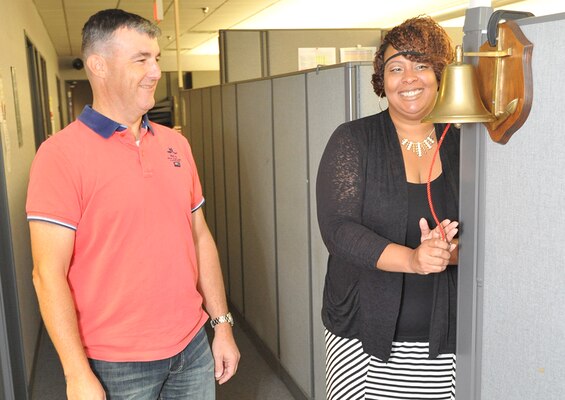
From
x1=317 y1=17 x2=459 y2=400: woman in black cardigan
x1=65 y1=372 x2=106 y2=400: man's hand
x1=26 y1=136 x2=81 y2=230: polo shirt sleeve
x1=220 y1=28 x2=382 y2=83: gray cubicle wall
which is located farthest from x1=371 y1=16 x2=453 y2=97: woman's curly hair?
x1=220 y1=28 x2=382 y2=83: gray cubicle wall

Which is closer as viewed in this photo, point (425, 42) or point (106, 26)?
point (106, 26)

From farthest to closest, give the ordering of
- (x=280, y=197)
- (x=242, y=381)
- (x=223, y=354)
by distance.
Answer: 1. (x=242, y=381)
2. (x=280, y=197)
3. (x=223, y=354)

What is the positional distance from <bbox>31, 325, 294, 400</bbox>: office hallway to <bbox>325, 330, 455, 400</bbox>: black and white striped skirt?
1529mm

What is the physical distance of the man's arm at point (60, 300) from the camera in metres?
1.34

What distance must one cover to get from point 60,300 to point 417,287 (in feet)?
2.85

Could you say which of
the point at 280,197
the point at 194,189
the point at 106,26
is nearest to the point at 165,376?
the point at 194,189

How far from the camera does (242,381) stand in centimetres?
335

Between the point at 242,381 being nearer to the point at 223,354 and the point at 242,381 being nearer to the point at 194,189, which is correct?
the point at 223,354

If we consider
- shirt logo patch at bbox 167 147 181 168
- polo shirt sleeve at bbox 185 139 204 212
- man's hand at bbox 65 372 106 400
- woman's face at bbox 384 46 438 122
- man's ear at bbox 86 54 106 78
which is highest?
man's ear at bbox 86 54 106 78

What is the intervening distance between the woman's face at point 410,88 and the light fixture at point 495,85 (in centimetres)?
47

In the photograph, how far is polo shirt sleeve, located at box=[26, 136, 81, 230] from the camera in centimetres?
133

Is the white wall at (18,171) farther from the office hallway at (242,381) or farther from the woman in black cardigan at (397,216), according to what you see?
the woman in black cardigan at (397,216)

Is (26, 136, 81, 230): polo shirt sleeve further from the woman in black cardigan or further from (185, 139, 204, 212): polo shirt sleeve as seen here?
the woman in black cardigan

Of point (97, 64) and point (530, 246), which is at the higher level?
point (97, 64)
